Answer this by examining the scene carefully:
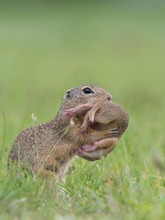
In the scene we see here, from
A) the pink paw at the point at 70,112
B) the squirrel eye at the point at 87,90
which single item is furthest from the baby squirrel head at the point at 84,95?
the pink paw at the point at 70,112

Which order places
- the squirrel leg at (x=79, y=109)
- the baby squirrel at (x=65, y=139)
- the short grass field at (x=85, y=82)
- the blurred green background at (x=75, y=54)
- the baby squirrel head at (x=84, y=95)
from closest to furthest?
the short grass field at (x=85, y=82) < the baby squirrel at (x=65, y=139) < the squirrel leg at (x=79, y=109) < the baby squirrel head at (x=84, y=95) < the blurred green background at (x=75, y=54)

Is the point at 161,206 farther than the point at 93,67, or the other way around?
the point at 93,67

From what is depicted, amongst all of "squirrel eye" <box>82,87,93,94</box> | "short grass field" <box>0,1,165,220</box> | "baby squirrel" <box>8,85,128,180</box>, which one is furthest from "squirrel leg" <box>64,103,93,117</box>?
"short grass field" <box>0,1,165,220</box>

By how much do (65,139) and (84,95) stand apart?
0.37 m

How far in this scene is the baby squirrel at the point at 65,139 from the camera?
5.34 meters

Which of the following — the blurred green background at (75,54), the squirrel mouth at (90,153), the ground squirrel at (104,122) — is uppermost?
the ground squirrel at (104,122)

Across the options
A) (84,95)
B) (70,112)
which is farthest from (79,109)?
(84,95)

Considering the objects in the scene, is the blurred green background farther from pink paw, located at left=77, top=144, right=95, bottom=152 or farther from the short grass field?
pink paw, located at left=77, top=144, right=95, bottom=152

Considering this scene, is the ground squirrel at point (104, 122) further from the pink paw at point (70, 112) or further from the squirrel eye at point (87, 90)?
the squirrel eye at point (87, 90)

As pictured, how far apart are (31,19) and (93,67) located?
13334 millimetres

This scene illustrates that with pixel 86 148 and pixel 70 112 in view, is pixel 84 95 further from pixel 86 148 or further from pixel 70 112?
pixel 86 148

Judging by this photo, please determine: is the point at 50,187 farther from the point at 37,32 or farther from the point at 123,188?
the point at 37,32

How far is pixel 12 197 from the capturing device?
15.1ft

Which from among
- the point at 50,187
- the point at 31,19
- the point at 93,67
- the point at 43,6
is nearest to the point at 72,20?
the point at 31,19
